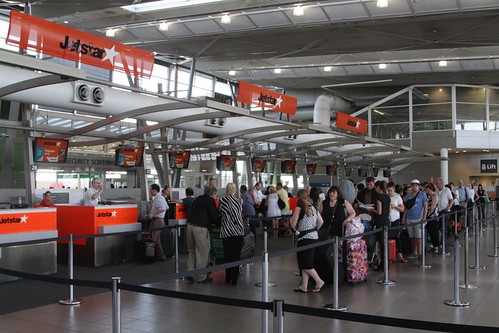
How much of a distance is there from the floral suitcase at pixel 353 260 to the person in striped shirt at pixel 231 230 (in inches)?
69.1

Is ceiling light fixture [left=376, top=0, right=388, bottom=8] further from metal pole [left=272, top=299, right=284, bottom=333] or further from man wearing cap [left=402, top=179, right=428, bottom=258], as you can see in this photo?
metal pole [left=272, top=299, right=284, bottom=333]

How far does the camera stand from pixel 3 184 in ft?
49.1

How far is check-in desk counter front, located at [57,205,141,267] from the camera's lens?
11023 mm

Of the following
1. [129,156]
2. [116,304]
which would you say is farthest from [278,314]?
[129,156]

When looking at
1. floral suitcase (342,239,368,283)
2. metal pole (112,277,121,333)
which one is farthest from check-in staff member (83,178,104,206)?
metal pole (112,277,121,333)

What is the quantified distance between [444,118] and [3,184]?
26265 millimetres

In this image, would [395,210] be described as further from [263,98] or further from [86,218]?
[86,218]

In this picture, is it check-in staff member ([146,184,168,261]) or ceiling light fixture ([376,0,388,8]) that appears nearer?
check-in staff member ([146,184,168,261])

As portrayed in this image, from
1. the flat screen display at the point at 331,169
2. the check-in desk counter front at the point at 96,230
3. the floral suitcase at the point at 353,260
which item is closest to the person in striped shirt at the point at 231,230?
the floral suitcase at the point at 353,260

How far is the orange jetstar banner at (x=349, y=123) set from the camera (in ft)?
61.5

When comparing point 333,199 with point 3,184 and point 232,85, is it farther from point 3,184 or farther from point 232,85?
point 232,85

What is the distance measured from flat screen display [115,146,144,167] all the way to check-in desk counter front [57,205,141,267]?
6.95ft

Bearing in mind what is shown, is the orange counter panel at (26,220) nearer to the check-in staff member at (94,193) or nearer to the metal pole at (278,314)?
the check-in staff member at (94,193)

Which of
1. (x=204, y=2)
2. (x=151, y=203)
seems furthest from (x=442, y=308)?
(x=204, y=2)
